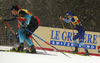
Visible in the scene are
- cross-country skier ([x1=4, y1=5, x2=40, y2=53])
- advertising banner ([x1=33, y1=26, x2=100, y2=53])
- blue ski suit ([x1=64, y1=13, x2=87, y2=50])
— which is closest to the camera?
cross-country skier ([x1=4, y1=5, x2=40, y2=53])

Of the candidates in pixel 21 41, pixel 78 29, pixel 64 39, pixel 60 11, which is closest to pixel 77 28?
pixel 78 29

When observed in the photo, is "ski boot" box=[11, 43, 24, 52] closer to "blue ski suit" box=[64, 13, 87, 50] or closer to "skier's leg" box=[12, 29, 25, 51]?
"skier's leg" box=[12, 29, 25, 51]

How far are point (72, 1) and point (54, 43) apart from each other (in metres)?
1.44

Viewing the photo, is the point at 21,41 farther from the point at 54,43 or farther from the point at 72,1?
the point at 72,1

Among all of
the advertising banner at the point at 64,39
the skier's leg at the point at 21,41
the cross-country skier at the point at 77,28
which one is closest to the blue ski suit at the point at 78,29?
the cross-country skier at the point at 77,28

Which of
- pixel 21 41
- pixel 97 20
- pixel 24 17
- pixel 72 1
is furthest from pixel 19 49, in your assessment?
pixel 97 20

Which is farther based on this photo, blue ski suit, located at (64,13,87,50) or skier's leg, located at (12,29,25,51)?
blue ski suit, located at (64,13,87,50)

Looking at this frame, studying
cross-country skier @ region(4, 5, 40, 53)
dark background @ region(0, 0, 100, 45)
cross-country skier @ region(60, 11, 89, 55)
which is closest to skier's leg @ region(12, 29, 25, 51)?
cross-country skier @ region(4, 5, 40, 53)

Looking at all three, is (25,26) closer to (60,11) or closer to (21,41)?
(21,41)

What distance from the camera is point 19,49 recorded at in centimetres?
385

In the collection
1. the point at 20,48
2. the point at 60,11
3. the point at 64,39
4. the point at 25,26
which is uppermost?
the point at 60,11

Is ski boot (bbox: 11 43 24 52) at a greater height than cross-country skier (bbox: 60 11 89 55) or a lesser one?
lesser

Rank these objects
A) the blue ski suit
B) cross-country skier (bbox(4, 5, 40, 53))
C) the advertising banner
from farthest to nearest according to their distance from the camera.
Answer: the advertising banner, the blue ski suit, cross-country skier (bbox(4, 5, 40, 53))

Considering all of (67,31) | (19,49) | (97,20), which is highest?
(97,20)
